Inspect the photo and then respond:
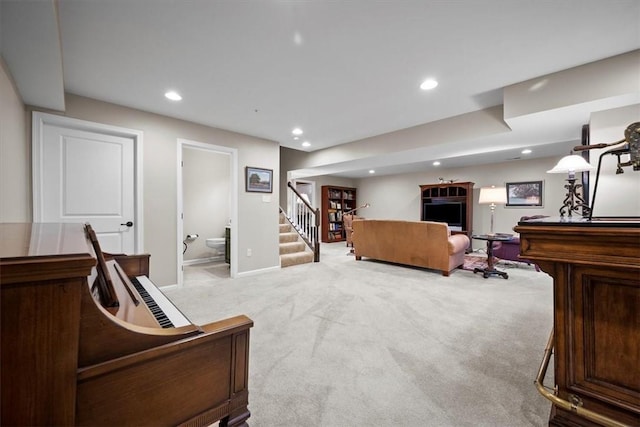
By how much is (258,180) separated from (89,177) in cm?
212

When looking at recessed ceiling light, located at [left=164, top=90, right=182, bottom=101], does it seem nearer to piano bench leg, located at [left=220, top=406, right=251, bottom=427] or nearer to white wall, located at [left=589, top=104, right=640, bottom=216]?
piano bench leg, located at [left=220, top=406, right=251, bottom=427]

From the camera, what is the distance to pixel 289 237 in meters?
5.61

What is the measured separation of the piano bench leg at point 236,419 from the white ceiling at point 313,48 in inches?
80.2

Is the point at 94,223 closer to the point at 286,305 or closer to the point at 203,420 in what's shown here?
the point at 286,305

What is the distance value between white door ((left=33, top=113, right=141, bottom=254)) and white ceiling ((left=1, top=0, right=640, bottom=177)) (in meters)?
0.34

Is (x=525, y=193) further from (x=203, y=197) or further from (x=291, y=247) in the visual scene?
(x=203, y=197)

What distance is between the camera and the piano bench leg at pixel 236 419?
0.81m

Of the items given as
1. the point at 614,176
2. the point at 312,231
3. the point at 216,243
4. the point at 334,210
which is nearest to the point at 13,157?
the point at 216,243

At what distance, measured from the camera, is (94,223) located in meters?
3.02

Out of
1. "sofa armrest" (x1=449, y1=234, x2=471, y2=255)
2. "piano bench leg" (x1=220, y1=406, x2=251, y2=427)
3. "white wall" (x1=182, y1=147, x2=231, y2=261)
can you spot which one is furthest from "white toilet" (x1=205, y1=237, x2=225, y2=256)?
"piano bench leg" (x1=220, y1=406, x2=251, y2=427)

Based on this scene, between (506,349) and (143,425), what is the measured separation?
226 centimetres

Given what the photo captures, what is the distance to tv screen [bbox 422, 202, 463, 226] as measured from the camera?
279 inches

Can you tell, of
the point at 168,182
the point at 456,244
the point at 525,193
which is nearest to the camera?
the point at 168,182

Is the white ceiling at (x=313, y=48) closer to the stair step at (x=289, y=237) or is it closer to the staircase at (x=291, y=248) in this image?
the staircase at (x=291, y=248)
